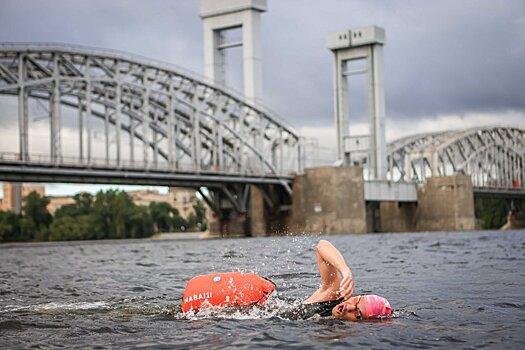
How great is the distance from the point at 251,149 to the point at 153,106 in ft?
36.8

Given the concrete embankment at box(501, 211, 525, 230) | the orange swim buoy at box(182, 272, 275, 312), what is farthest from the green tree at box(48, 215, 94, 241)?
the orange swim buoy at box(182, 272, 275, 312)

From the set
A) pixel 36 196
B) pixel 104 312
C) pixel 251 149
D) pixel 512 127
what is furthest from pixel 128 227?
pixel 104 312

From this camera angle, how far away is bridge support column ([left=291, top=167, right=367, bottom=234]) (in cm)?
8894

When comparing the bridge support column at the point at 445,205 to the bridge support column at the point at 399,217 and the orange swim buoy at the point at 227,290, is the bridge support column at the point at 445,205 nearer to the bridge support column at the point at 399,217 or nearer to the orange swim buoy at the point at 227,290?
the bridge support column at the point at 399,217

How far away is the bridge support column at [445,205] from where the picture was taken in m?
107

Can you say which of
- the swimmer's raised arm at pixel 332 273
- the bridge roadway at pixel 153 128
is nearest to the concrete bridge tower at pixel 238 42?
the bridge roadway at pixel 153 128

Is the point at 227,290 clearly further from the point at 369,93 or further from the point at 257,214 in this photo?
the point at 369,93

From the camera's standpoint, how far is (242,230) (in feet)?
308

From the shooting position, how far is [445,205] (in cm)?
10750

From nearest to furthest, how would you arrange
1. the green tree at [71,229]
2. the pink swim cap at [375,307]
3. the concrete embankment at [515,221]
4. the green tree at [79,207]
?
the pink swim cap at [375,307]
the green tree at [71,229]
the green tree at [79,207]
the concrete embankment at [515,221]

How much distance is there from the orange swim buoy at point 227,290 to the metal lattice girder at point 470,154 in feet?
333

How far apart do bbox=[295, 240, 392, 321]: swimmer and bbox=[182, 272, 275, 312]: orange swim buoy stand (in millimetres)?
766

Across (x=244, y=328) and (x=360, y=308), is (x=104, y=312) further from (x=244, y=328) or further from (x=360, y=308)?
(x=360, y=308)

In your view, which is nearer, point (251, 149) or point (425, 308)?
point (425, 308)
